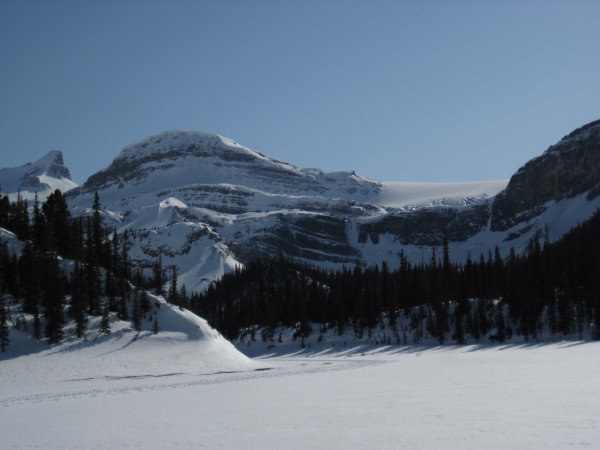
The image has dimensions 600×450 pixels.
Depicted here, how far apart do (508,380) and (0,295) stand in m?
53.8

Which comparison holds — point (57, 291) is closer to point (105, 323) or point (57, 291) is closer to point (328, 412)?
point (105, 323)

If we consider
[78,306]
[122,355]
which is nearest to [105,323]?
→ [78,306]

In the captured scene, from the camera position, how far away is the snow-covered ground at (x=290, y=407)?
2358cm

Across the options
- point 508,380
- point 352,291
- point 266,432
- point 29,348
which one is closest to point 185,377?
point 29,348

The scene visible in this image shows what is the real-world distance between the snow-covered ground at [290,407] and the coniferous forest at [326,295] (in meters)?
10.9

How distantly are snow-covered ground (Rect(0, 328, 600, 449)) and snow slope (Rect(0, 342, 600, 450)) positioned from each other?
0.08 meters

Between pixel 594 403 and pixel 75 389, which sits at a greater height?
pixel 594 403

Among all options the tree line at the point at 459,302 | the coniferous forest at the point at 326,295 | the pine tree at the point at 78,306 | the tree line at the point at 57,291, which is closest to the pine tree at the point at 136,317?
the tree line at the point at 57,291

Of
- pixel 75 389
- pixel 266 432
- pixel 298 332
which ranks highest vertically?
pixel 266 432

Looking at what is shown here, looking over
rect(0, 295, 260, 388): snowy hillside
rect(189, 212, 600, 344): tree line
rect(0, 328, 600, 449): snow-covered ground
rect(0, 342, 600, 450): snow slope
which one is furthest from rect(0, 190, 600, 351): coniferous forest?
rect(0, 342, 600, 450): snow slope

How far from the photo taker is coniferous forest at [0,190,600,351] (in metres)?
74.3

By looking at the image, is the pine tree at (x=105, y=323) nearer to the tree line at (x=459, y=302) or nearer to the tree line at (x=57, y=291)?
the tree line at (x=57, y=291)

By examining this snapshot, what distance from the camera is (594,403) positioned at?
2805cm

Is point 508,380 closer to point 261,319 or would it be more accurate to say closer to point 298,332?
point 298,332
